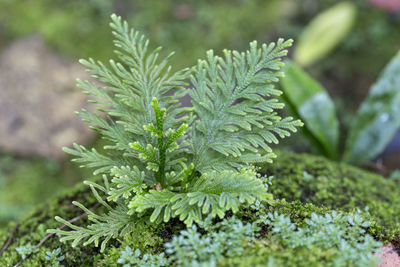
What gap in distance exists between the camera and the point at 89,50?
5.09 m

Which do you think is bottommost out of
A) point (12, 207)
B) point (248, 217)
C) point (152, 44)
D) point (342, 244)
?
point (342, 244)

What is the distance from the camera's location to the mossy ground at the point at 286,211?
171cm

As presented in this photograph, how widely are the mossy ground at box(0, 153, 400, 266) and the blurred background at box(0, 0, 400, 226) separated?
199 centimetres

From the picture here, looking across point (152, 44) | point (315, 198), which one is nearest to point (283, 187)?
point (315, 198)

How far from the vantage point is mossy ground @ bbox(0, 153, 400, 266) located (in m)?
1.71

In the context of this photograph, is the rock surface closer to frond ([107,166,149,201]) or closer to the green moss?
the green moss

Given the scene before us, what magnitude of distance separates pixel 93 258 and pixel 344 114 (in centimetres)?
410

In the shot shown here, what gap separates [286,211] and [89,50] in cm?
403

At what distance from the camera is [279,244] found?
5.75 feet

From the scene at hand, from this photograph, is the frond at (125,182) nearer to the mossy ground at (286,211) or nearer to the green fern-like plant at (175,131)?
the green fern-like plant at (175,131)

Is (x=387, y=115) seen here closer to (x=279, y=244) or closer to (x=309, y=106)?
(x=309, y=106)

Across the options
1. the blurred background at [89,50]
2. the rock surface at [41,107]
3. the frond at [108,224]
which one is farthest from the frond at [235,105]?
the rock surface at [41,107]

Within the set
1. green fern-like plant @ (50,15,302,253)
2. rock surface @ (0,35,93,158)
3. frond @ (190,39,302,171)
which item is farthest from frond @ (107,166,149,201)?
rock surface @ (0,35,93,158)

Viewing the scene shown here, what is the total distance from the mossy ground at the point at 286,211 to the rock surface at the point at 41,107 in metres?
2.46
